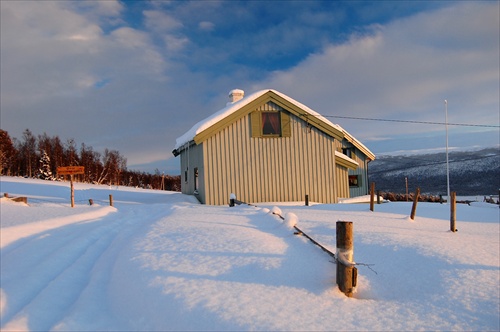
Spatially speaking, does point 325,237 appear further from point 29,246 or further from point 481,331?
point 29,246

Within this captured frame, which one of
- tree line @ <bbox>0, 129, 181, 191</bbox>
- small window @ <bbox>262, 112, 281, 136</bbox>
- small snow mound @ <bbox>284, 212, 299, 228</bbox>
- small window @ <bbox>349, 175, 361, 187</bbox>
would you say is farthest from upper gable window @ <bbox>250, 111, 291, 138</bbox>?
tree line @ <bbox>0, 129, 181, 191</bbox>

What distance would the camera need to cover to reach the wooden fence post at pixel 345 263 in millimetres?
4789

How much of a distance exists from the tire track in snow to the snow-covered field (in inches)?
1.0

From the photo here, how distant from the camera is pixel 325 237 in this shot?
8047 millimetres

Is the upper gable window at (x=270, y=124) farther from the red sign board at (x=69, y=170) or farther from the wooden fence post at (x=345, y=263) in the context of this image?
the wooden fence post at (x=345, y=263)

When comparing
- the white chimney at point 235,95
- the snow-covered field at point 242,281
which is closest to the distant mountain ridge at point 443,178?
the white chimney at point 235,95

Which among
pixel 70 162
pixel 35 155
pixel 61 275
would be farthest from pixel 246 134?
pixel 35 155

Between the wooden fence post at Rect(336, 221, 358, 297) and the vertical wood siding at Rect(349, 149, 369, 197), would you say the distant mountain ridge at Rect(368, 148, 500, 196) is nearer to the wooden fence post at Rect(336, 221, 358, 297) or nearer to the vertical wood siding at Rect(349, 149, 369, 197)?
the vertical wood siding at Rect(349, 149, 369, 197)

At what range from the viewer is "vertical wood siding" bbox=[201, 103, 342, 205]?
58.4ft

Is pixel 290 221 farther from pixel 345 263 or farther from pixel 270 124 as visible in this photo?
pixel 270 124

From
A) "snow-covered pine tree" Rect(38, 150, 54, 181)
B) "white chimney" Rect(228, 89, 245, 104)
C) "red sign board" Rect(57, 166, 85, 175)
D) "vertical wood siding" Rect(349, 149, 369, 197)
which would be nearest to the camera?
"red sign board" Rect(57, 166, 85, 175)

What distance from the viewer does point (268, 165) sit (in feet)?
60.4

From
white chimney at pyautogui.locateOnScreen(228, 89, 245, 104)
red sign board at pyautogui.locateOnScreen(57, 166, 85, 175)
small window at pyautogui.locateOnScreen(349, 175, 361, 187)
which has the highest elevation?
white chimney at pyautogui.locateOnScreen(228, 89, 245, 104)

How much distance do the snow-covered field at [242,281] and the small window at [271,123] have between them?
32.2 ft
